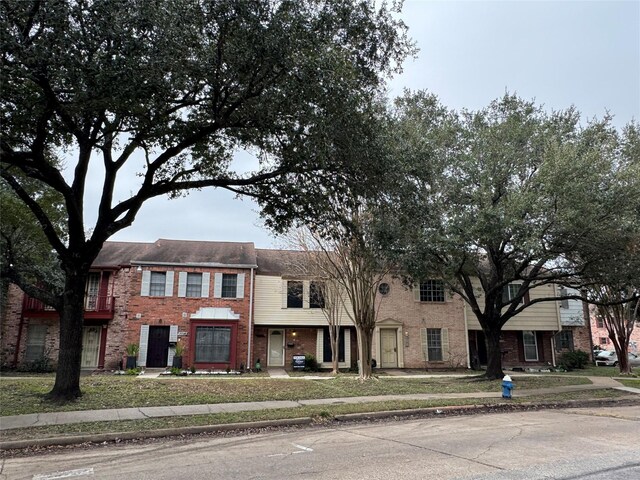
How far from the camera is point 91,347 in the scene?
23969 millimetres

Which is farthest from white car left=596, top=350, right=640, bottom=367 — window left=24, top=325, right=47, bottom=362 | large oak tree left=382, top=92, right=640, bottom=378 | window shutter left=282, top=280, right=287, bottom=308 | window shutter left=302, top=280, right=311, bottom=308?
window left=24, top=325, right=47, bottom=362

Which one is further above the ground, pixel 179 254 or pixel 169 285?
pixel 179 254

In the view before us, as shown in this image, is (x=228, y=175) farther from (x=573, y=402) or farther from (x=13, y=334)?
(x=13, y=334)

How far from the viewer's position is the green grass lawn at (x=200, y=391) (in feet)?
35.2

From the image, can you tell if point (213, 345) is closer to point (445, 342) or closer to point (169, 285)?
point (169, 285)

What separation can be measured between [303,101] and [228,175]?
4643mm

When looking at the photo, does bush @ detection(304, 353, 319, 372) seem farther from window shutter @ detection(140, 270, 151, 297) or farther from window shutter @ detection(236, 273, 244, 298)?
window shutter @ detection(140, 270, 151, 297)

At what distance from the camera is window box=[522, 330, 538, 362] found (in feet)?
94.2

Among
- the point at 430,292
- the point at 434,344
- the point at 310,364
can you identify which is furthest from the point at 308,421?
the point at 430,292

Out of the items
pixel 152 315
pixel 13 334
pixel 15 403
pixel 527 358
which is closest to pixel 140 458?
pixel 15 403

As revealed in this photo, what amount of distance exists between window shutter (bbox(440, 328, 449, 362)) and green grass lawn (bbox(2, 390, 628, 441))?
12174 millimetres

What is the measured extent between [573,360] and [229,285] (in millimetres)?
19895

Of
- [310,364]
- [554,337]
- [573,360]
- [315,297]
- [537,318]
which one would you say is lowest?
[310,364]

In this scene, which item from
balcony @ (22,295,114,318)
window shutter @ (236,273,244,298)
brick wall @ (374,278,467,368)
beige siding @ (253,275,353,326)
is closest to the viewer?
balcony @ (22,295,114,318)
